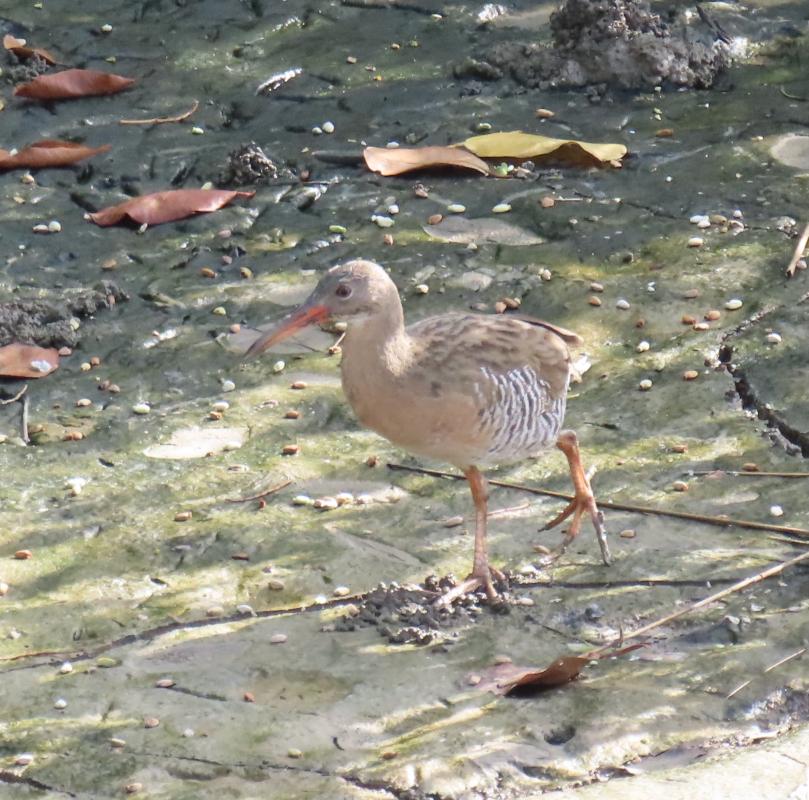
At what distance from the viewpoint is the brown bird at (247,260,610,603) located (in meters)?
5.05

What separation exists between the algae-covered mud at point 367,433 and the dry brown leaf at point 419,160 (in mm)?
89

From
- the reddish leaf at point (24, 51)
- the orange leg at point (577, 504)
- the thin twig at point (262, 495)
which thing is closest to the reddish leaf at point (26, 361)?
the thin twig at point (262, 495)

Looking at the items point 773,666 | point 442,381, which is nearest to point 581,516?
point 442,381

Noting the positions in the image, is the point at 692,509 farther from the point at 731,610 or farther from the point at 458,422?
the point at 458,422

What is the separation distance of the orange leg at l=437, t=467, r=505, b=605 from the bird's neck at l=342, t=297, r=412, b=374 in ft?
1.67

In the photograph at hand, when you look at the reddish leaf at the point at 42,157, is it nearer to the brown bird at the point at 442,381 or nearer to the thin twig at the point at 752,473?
the brown bird at the point at 442,381

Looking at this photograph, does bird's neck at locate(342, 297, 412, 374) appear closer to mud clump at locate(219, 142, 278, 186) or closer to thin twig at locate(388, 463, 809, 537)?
thin twig at locate(388, 463, 809, 537)

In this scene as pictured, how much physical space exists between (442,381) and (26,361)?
2.32 metres

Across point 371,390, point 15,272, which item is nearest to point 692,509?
point 371,390

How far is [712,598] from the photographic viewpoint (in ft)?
16.5

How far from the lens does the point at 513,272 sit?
7.20 m

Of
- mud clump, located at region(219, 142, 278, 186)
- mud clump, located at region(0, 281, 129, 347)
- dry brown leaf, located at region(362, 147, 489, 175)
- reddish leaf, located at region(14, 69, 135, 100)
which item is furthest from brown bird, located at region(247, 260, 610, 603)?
reddish leaf, located at region(14, 69, 135, 100)

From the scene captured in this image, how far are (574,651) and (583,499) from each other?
2.30ft

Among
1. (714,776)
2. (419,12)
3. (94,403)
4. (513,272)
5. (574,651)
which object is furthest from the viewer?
(419,12)
